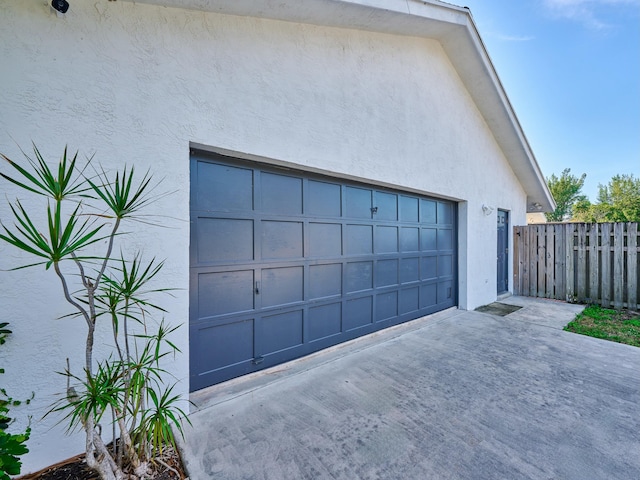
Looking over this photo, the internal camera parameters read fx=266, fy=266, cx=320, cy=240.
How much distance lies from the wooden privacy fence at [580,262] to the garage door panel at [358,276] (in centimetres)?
668

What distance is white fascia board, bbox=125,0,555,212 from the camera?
2.96 meters

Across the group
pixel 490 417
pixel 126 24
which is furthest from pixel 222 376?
pixel 126 24

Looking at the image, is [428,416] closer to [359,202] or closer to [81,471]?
[81,471]

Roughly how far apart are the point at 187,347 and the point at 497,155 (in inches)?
350

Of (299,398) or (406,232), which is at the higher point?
(406,232)

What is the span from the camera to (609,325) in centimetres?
548

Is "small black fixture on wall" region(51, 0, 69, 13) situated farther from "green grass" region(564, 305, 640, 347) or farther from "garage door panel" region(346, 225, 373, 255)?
"green grass" region(564, 305, 640, 347)

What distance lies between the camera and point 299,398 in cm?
297

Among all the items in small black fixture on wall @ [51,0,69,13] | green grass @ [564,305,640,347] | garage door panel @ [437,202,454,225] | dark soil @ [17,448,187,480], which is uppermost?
small black fixture on wall @ [51,0,69,13]

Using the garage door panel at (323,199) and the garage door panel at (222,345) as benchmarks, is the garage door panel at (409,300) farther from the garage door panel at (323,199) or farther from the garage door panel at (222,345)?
the garage door panel at (222,345)

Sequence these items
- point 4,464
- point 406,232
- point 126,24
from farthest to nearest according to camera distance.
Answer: point 406,232, point 126,24, point 4,464

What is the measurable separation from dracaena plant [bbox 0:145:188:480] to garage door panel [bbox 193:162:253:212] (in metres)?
0.57

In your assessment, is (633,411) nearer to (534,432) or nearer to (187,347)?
(534,432)

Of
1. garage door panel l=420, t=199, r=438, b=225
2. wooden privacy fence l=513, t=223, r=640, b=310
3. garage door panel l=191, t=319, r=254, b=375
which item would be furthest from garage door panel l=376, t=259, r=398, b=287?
wooden privacy fence l=513, t=223, r=640, b=310
